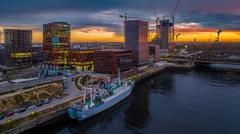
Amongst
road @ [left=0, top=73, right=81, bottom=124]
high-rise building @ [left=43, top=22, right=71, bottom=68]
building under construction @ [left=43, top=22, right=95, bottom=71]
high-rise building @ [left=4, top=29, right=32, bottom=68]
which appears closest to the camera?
road @ [left=0, top=73, right=81, bottom=124]

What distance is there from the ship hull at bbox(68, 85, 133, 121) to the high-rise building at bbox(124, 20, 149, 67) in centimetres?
5491

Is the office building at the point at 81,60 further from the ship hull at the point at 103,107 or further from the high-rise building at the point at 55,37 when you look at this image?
the ship hull at the point at 103,107

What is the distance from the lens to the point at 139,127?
43469 millimetres

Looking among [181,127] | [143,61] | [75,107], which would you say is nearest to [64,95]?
[75,107]

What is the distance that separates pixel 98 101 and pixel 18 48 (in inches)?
4229

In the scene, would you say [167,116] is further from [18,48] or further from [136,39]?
[18,48]

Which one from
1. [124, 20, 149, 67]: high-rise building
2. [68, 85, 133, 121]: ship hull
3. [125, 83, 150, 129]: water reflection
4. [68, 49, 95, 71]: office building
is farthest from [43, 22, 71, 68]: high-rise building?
[68, 85, 133, 121]: ship hull

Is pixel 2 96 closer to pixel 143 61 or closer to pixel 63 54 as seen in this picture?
pixel 63 54

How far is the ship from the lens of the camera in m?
47.0

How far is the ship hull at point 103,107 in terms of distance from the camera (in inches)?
1844

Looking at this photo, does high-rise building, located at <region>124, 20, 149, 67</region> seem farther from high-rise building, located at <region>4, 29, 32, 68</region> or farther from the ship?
high-rise building, located at <region>4, 29, 32, 68</region>

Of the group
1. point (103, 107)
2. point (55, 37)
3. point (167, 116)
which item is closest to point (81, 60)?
point (55, 37)

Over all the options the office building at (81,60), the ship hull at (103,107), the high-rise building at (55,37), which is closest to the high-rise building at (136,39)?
the office building at (81,60)

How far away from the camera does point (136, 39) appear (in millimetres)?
120812
